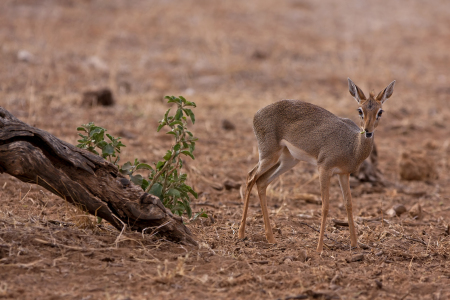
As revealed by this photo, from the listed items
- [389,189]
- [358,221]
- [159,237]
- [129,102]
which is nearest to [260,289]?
[159,237]

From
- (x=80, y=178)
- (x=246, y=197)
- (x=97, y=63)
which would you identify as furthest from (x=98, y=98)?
(x=80, y=178)

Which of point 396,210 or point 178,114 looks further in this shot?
point 396,210

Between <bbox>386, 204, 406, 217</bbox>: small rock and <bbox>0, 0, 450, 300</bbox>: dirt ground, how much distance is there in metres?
0.19

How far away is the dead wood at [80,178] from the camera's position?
4348 mm

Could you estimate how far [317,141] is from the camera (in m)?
5.52

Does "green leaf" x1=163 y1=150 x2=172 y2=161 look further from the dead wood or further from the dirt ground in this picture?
the dirt ground

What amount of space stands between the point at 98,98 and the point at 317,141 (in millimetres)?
6275

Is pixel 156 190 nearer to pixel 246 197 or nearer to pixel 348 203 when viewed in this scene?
pixel 246 197

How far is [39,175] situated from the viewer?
4.43 meters

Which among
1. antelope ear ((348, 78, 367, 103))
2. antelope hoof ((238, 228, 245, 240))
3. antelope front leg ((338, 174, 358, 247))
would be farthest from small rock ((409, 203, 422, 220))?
antelope hoof ((238, 228, 245, 240))

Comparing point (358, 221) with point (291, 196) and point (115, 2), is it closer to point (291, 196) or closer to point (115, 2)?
point (291, 196)

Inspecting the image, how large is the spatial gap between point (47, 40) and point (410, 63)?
10077mm

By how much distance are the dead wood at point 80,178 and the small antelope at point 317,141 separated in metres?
1.04

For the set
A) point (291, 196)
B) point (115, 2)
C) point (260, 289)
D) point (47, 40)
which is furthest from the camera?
point (115, 2)
